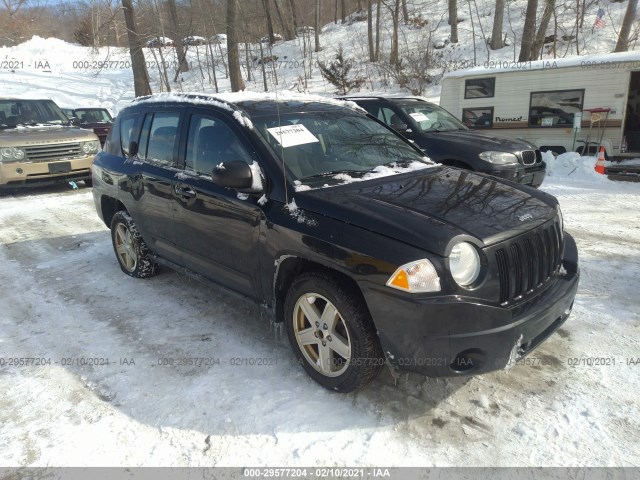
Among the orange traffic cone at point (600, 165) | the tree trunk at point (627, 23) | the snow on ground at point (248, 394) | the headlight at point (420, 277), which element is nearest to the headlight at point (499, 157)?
the snow on ground at point (248, 394)

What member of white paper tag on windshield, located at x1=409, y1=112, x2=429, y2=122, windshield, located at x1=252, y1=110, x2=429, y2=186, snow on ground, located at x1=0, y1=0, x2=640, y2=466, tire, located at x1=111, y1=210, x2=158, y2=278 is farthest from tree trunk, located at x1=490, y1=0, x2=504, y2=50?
tire, located at x1=111, y1=210, x2=158, y2=278

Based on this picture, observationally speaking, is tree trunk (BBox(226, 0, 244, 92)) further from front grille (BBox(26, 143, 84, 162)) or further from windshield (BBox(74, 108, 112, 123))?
front grille (BBox(26, 143, 84, 162))

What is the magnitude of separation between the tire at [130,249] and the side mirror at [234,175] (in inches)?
82.1

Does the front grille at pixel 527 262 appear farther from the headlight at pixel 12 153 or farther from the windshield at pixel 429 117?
the headlight at pixel 12 153

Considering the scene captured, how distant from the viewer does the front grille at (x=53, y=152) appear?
353 inches

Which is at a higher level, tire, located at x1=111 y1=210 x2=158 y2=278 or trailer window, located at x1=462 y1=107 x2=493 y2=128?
trailer window, located at x1=462 y1=107 x2=493 y2=128

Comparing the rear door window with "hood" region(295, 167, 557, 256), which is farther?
the rear door window

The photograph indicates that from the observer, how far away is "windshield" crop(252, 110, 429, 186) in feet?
10.9

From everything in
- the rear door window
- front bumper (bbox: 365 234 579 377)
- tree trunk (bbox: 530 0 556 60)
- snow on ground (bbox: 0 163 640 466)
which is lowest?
snow on ground (bbox: 0 163 640 466)

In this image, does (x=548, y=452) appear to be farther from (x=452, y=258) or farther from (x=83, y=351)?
(x=83, y=351)

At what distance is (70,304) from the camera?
4.46 metres

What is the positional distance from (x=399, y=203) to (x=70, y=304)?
11.3 ft

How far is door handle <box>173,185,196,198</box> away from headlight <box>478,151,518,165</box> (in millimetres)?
4824

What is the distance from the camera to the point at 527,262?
270 centimetres
